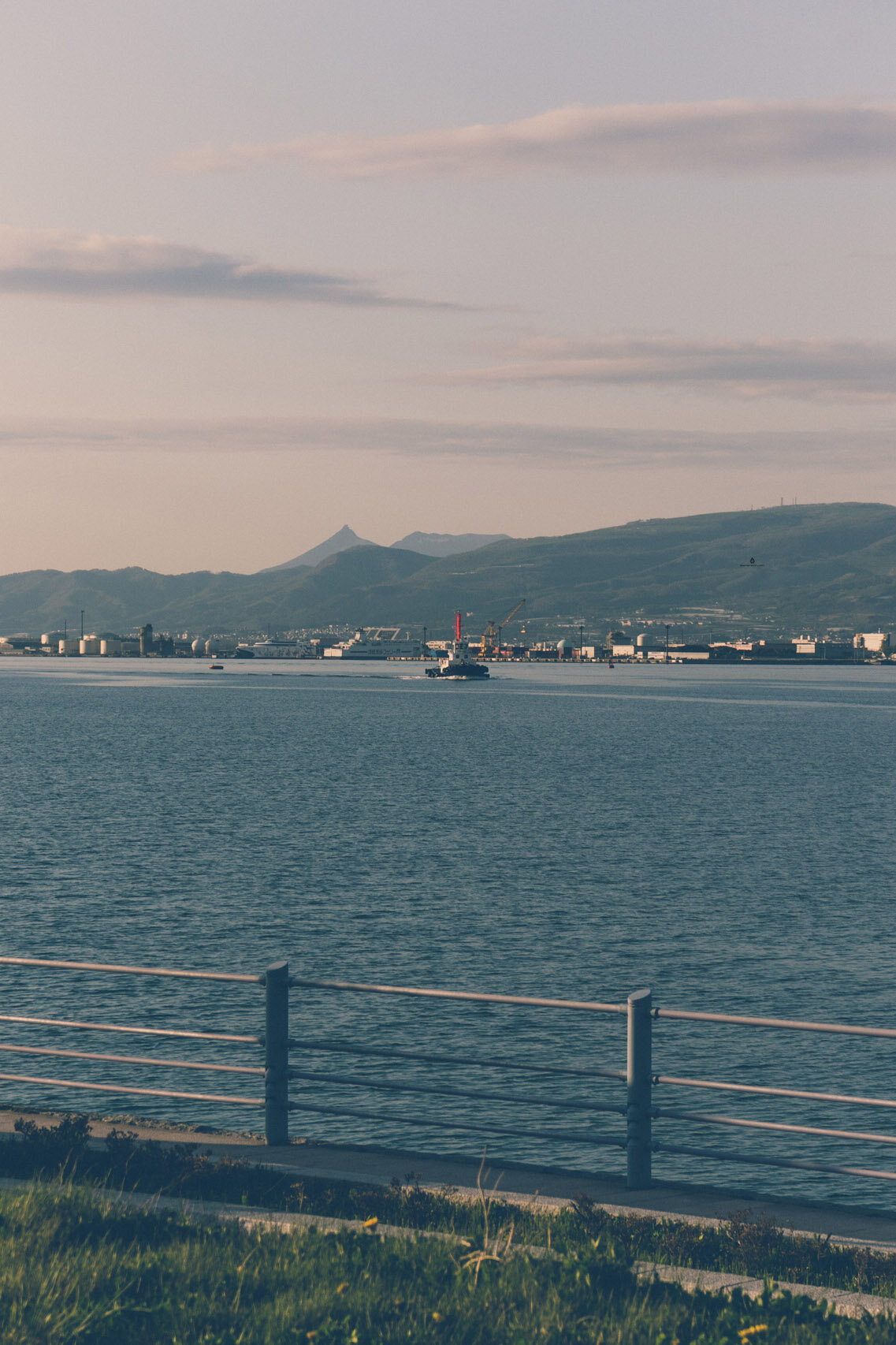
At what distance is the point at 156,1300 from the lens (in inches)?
410

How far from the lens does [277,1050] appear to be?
1415cm

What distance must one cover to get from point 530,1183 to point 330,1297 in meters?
4.30

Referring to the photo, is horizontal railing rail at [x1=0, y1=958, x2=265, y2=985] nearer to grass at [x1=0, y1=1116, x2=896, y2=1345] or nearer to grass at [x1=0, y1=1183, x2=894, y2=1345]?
grass at [x1=0, y1=1116, x2=896, y2=1345]

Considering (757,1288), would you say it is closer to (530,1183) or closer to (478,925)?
(530,1183)

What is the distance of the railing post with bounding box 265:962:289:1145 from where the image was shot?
13.8 m

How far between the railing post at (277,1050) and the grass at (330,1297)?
102 inches

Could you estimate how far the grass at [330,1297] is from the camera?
9.81 metres

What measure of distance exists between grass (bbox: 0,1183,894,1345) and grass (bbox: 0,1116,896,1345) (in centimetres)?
2

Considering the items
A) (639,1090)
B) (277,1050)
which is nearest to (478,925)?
(277,1050)

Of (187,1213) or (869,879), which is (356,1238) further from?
(869,879)

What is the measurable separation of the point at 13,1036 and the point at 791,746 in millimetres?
132996

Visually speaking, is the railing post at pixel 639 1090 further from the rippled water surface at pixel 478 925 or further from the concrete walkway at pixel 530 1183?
the rippled water surface at pixel 478 925

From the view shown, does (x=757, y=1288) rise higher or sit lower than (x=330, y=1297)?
lower

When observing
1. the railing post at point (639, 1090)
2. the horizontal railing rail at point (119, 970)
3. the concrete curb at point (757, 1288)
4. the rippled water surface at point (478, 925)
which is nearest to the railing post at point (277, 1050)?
the horizontal railing rail at point (119, 970)
